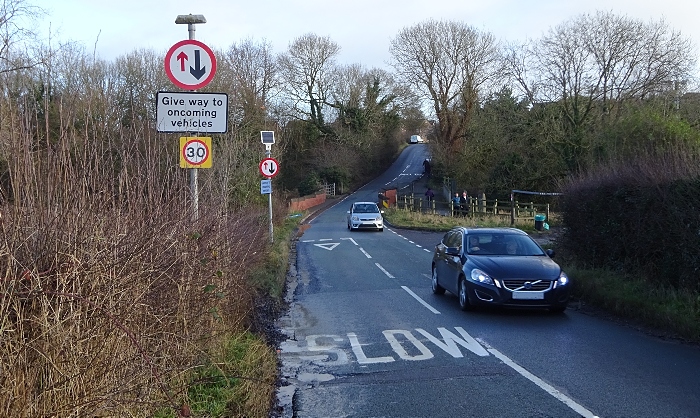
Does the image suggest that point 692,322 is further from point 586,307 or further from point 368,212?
point 368,212

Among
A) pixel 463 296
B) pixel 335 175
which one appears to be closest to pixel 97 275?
pixel 463 296

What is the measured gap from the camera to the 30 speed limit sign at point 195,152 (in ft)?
27.7

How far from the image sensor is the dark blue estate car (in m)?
10.9

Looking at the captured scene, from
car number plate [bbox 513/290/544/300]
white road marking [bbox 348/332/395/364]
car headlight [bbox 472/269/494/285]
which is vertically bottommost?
white road marking [bbox 348/332/395/364]

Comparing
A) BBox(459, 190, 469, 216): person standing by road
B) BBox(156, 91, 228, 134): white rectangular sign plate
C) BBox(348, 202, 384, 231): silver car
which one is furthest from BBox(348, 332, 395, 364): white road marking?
BBox(459, 190, 469, 216): person standing by road

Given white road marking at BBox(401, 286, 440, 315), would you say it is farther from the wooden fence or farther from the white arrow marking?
the wooden fence

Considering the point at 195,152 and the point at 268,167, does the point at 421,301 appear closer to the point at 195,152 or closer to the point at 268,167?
the point at 195,152

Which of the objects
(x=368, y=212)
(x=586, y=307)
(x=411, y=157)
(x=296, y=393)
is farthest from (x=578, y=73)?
(x=411, y=157)

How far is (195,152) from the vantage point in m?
8.53

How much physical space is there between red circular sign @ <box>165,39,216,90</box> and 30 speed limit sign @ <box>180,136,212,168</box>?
0.67m

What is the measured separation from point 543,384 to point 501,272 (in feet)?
13.9

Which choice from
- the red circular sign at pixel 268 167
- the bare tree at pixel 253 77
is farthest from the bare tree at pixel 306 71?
the red circular sign at pixel 268 167

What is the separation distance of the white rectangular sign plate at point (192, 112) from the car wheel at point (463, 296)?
5225 millimetres

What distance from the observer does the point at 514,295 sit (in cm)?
1088
